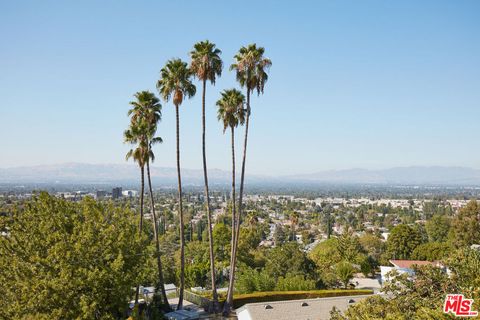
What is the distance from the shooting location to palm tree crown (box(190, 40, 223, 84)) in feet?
77.5

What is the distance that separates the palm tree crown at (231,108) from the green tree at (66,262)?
30.5 feet

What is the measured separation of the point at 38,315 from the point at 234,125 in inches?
580

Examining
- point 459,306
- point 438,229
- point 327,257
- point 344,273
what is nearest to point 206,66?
point 459,306

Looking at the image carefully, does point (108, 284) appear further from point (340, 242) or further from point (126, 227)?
point (340, 242)

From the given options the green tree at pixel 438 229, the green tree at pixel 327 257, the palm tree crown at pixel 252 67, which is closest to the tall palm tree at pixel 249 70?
the palm tree crown at pixel 252 67

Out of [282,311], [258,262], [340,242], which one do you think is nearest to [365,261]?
[340,242]

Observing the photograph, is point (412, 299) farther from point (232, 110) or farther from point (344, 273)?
point (344, 273)

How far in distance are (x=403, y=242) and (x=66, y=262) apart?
45141mm

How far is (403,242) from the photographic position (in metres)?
50.7

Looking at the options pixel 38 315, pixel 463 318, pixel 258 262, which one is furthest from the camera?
pixel 258 262

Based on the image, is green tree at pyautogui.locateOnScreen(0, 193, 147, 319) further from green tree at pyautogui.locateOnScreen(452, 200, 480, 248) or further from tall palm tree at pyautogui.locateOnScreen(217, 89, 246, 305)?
green tree at pyautogui.locateOnScreen(452, 200, 480, 248)

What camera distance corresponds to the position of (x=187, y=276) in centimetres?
4144

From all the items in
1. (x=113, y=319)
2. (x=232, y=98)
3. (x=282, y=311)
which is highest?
(x=232, y=98)

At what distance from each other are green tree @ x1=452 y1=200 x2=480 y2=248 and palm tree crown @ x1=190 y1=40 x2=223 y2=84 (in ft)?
111
